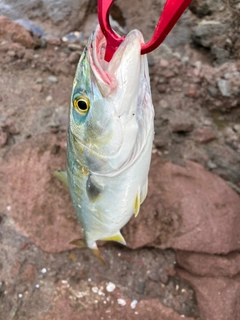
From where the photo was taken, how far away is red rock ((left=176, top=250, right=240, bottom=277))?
2.70 m

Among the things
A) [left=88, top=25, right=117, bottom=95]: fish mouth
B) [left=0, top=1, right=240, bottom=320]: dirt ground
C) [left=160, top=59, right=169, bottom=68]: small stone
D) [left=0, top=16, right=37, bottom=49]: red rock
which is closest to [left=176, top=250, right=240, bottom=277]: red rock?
[left=0, top=1, right=240, bottom=320]: dirt ground

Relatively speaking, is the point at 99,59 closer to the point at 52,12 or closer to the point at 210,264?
the point at 210,264

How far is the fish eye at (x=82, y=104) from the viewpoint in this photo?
5.13 feet

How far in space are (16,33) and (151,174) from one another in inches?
66.6

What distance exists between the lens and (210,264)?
271 cm

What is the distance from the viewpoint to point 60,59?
3.22 m

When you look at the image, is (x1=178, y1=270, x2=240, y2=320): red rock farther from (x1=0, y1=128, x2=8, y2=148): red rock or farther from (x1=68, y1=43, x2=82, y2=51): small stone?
(x1=68, y1=43, x2=82, y2=51): small stone

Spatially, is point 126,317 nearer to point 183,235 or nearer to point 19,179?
point 183,235

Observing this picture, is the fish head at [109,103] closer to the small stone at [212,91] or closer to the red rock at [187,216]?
the red rock at [187,216]

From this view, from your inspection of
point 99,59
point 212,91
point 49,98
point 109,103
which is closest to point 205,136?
point 212,91

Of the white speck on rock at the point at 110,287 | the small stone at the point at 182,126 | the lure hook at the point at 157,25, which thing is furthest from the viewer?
the small stone at the point at 182,126

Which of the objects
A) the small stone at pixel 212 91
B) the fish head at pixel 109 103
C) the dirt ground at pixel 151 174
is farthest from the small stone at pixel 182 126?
the fish head at pixel 109 103

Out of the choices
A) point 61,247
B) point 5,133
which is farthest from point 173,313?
point 5,133

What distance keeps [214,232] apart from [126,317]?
845 millimetres
